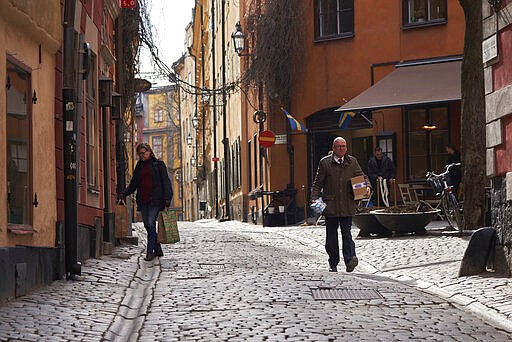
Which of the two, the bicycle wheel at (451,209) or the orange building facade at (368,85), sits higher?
the orange building facade at (368,85)

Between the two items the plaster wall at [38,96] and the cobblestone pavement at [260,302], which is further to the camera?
the plaster wall at [38,96]

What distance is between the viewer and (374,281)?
12.3 metres

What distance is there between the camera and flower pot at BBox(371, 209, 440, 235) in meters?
19.4

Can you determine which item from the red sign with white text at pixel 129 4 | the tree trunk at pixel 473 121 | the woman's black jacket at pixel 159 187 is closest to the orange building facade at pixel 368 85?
the tree trunk at pixel 473 121

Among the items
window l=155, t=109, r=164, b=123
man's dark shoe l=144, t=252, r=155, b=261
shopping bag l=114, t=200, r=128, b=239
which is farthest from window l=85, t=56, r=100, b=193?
window l=155, t=109, r=164, b=123

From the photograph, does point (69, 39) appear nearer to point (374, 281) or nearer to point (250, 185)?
point (374, 281)

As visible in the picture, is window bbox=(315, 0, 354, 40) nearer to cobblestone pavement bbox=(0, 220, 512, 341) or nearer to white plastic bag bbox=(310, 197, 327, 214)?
cobblestone pavement bbox=(0, 220, 512, 341)

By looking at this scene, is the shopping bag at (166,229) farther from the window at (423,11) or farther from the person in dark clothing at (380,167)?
the window at (423,11)

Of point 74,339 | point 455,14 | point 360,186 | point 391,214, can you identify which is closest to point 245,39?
point 455,14

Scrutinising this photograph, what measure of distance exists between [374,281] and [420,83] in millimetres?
14553

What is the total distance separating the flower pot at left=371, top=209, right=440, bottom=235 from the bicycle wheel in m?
0.23

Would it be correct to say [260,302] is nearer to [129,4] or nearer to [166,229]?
[166,229]

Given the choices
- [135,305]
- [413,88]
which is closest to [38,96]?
[135,305]

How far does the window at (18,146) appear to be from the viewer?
437 inches
